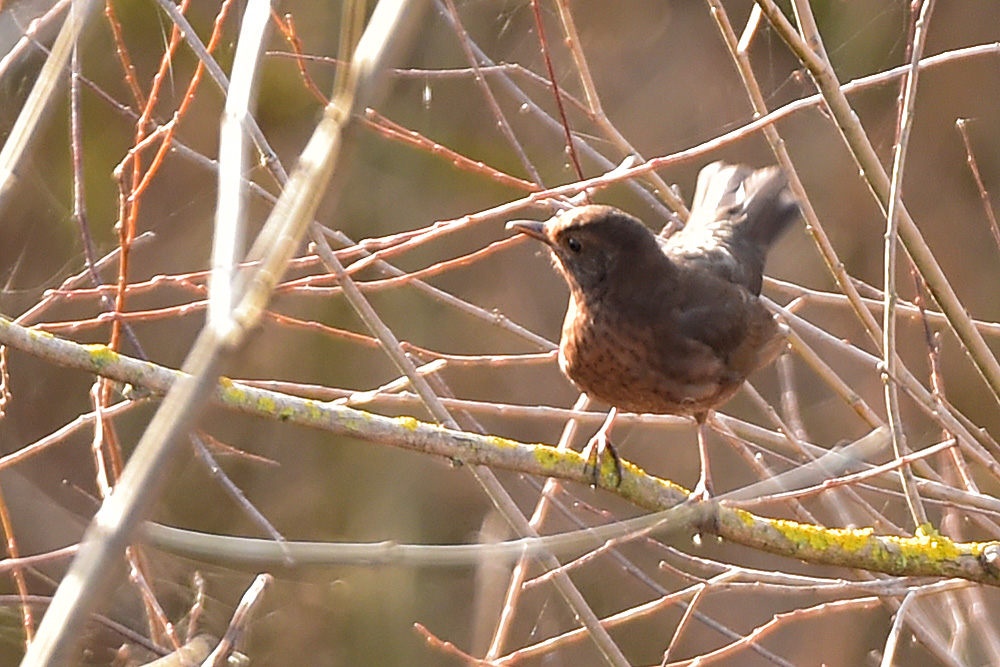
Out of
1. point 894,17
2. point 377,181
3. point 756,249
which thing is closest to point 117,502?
point 756,249

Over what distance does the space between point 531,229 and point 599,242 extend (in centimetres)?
21

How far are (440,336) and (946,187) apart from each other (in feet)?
10.7

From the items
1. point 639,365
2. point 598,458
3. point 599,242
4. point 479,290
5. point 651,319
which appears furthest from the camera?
point 479,290

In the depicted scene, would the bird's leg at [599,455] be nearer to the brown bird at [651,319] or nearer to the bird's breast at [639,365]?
the brown bird at [651,319]

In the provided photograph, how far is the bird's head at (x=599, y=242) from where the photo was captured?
11.4ft

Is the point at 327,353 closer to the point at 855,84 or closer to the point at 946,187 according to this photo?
the point at 946,187

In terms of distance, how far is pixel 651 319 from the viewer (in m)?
3.40

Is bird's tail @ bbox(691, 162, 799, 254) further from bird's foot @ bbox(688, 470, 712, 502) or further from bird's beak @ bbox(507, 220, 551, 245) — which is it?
bird's foot @ bbox(688, 470, 712, 502)

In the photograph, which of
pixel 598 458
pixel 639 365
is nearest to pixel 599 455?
pixel 598 458

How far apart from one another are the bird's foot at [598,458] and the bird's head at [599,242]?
2.05ft

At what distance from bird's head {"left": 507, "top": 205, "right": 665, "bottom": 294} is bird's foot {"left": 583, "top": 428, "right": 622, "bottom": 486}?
624 millimetres

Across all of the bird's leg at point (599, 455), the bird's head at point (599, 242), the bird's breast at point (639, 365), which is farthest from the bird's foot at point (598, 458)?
the bird's head at point (599, 242)

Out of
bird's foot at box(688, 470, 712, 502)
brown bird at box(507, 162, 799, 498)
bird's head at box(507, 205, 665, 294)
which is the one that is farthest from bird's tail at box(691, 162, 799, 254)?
bird's foot at box(688, 470, 712, 502)

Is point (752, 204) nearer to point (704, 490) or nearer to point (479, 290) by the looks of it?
point (704, 490)
